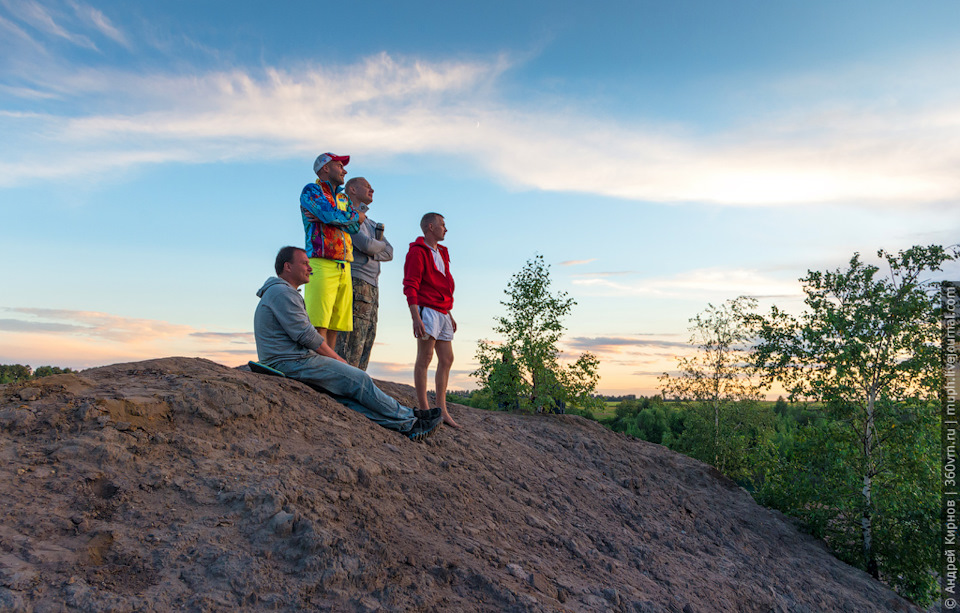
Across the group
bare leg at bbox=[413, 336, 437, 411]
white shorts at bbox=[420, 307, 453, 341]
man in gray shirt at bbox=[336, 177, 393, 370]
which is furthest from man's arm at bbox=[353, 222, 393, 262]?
bare leg at bbox=[413, 336, 437, 411]

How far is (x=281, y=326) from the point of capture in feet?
19.7

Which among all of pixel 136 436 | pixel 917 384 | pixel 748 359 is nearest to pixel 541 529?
pixel 136 436

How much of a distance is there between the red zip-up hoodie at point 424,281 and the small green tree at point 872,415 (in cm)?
513

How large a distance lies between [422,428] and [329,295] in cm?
185

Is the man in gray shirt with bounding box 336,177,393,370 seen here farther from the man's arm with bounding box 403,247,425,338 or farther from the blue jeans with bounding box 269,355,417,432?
the blue jeans with bounding box 269,355,417,432

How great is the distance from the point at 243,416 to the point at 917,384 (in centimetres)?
870

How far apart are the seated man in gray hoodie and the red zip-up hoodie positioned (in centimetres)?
101

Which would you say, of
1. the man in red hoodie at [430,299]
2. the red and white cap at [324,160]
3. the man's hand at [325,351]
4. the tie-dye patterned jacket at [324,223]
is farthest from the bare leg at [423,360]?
the red and white cap at [324,160]

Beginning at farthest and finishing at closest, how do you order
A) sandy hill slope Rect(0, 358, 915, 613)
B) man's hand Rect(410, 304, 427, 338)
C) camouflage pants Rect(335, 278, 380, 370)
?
camouflage pants Rect(335, 278, 380, 370)
man's hand Rect(410, 304, 427, 338)
sandy hill slope Rect(0, 358, 915, 613)

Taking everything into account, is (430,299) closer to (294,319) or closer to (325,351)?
(325,351)

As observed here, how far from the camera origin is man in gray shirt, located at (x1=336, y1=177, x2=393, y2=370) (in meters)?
7.73

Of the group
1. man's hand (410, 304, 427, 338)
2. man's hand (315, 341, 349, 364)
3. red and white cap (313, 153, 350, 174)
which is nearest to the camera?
man's hand (315, 341, 349, 364)

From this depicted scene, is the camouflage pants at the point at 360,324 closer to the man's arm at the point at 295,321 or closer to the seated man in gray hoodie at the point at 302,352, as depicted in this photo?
the seated man in gray hoodie at the point at 302,352

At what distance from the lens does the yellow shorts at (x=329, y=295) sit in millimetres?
6809
